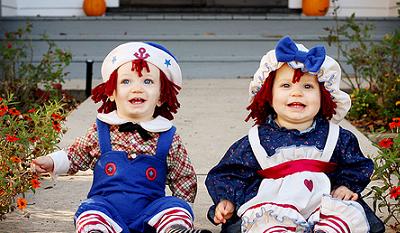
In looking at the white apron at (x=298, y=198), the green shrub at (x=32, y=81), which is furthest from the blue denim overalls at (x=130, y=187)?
the green shrub at (x=32, y=81)

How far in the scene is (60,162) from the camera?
11.8 feet

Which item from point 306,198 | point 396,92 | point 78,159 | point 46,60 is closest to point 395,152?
point 306,198

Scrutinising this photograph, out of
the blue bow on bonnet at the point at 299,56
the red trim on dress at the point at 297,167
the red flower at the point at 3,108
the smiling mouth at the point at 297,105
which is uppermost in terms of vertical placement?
the blue bow on bonnet at the point at 299,56

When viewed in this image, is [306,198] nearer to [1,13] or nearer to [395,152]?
[395,152]

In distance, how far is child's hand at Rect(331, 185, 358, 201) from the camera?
3.41m

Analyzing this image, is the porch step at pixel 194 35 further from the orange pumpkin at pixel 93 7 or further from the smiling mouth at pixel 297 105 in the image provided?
the smiling mouth at pixel 297 105

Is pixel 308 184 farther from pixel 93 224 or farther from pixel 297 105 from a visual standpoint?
pixel 93 224

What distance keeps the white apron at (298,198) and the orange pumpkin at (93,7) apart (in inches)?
243

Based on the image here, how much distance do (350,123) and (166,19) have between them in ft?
10.8

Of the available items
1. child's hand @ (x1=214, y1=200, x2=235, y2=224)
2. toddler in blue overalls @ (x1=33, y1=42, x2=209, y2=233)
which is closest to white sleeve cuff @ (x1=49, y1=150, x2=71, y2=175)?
toddler in blue overalls @ (x1=33, y1=42, x2=209, y2=233)

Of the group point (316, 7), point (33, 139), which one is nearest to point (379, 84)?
point (316, 7)

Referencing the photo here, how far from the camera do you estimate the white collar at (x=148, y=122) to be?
11.9 ft

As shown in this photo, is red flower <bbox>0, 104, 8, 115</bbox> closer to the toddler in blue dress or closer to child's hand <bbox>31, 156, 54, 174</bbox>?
child's hand <bbox>31, 156, 54, 174</bbox>

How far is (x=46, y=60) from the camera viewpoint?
299 inches
